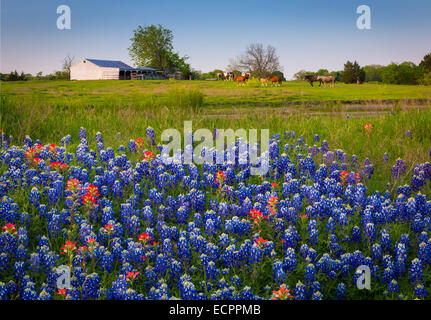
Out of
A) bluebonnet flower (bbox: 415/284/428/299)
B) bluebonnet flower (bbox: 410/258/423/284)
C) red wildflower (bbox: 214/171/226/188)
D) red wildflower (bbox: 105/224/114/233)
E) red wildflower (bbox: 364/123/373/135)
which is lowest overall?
bluebonnet flower (bbox: 415/284/428/299)

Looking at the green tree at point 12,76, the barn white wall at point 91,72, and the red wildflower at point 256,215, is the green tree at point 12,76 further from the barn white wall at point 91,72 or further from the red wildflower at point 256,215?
the red wildflower at point 256,215

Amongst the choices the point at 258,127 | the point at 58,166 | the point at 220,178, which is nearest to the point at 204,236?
the point at 220,178

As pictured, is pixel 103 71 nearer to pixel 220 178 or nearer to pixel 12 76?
pixel 12 76

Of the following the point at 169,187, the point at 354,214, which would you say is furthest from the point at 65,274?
the point at 354,214

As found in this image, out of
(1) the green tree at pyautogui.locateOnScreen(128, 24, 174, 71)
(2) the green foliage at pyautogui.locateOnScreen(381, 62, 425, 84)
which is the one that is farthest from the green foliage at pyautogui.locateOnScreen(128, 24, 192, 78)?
(2) the green foliage at pyautogui.locateOnScreen(381, 62, 425, 84)

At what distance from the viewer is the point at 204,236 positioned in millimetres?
4312

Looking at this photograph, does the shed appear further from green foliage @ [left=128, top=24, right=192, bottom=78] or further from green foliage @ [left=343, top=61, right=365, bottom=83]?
green foliage @ [left=343, top=61, right=365, bottom=83]

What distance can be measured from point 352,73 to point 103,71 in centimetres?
2288

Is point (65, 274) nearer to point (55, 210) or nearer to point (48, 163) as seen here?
point (55, 210)

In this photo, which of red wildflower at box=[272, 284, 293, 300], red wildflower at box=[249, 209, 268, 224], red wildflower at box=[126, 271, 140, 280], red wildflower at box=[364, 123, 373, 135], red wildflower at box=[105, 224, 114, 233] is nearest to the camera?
red wildflower at box=[272, 284, 293, 300]

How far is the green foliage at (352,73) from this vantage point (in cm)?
3932

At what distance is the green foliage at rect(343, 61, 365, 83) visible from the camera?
3932 centimetres
